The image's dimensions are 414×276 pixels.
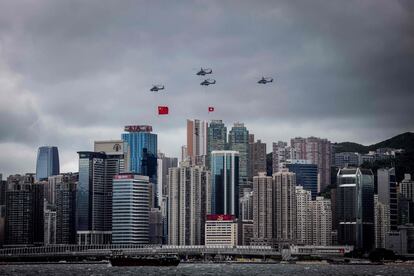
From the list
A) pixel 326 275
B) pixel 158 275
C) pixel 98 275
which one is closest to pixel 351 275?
pixel 326 275

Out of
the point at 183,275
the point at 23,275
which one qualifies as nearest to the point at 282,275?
the point at 183,275

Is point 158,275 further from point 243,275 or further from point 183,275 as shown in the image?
point 243,275

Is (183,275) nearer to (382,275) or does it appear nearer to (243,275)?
(243,275)

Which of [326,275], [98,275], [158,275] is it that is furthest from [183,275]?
[326,275]

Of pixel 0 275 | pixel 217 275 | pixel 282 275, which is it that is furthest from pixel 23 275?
pixel 282 275

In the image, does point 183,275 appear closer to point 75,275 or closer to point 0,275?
point 75,275
